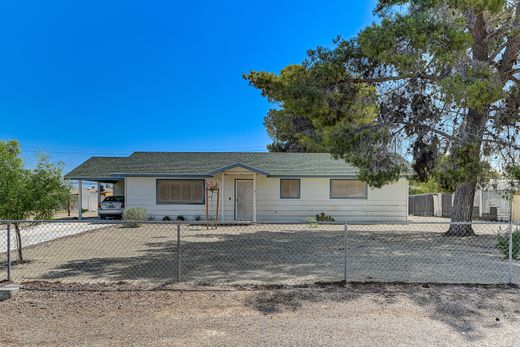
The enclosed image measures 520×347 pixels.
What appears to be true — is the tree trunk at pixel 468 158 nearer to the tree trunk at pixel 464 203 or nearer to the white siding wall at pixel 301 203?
the tree trunk at pixel 464 203

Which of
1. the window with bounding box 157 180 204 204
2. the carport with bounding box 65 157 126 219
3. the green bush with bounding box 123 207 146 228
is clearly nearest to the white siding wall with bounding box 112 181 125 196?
the carport with bounding box 65 157 126 219

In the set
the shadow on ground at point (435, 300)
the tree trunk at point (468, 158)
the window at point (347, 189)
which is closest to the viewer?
the shadow on ground at point (435, 300)

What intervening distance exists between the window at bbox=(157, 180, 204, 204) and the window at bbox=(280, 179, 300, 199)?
3.99 m

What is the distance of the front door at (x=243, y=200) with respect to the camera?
2042 cm

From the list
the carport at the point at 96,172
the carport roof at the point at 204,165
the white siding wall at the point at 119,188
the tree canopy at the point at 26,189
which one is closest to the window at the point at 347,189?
the carport roof at the point at 204,165

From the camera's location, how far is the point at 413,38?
31.7ft

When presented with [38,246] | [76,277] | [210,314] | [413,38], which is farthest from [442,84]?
[38,246]

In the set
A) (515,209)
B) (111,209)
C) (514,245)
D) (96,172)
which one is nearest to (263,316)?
(514,245)

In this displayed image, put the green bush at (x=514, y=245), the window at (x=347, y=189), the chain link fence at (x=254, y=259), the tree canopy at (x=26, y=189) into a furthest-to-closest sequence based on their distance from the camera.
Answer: the window at (x=347, y=189) → the green bush at (x=514, y=245) → the tree canopy at (x=26, y=189) → the chain link fence at (x=254, y=259)

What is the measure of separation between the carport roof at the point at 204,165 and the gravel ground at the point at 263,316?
43.5 ft

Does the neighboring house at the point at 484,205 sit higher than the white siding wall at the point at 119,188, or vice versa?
the white siding wall at the point at 119,188

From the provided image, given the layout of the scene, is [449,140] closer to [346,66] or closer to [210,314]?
[346,66]

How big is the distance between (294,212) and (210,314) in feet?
50.4

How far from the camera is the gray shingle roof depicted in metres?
20.1
